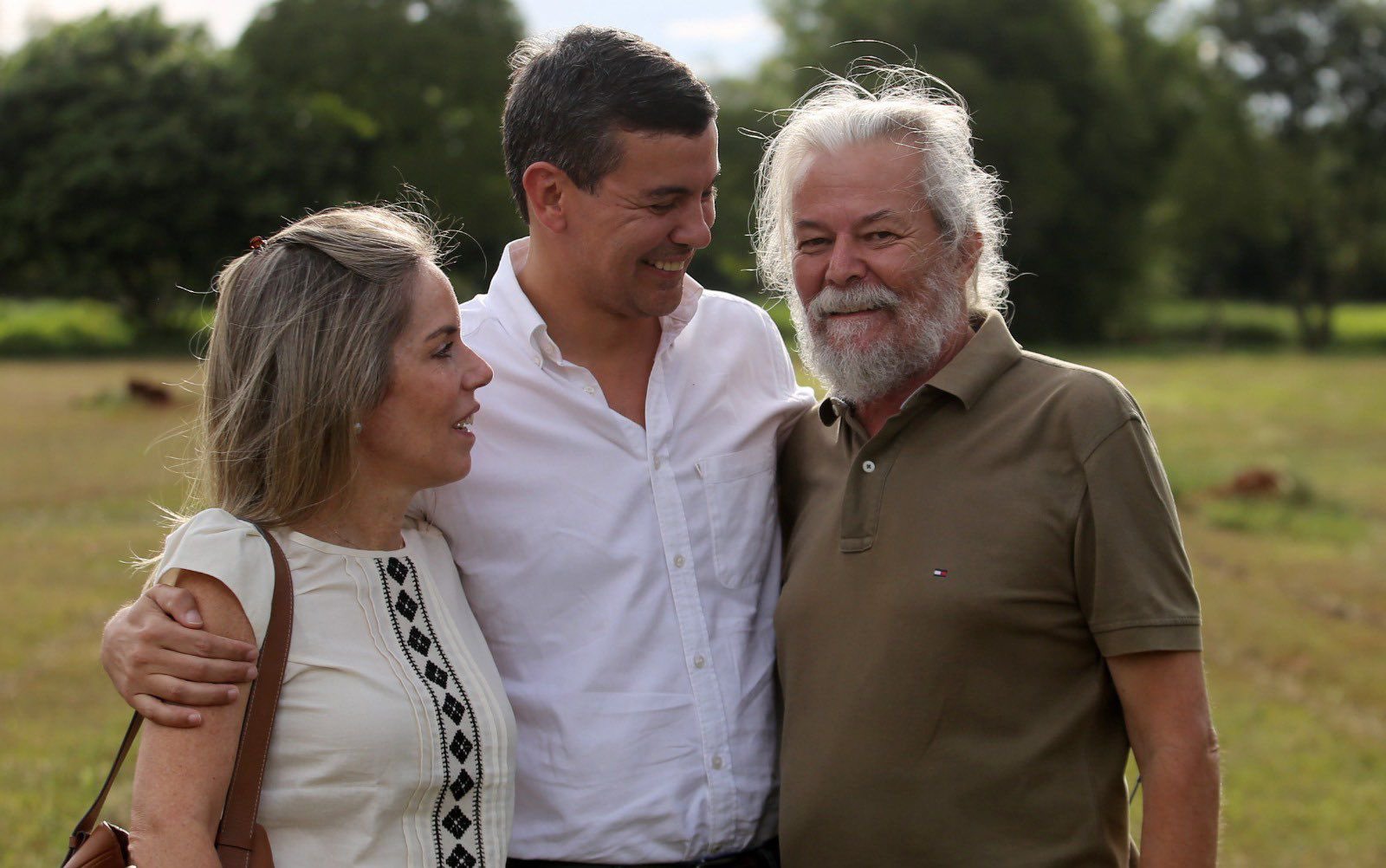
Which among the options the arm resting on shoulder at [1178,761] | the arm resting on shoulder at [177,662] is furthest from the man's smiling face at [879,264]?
the arm resting on shoulder at [177,662]

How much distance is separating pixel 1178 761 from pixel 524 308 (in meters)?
1.67

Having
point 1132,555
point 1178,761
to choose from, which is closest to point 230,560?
point 1132,555

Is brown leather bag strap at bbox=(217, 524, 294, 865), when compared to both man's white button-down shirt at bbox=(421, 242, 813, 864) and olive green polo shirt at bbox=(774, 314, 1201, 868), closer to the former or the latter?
man's white button-down shirt at bbox=(421, 242, 813, 864)

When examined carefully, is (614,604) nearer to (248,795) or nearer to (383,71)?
(248,795)

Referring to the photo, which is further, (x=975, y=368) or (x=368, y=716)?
(x=975, y=368)

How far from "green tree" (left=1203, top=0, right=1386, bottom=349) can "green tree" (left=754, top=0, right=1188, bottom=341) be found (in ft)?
16.6

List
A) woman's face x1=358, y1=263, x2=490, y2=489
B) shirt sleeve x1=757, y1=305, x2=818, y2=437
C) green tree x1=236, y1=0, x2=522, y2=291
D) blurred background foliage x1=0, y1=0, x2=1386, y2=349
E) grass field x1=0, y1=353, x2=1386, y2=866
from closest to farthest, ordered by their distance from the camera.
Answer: woman's face x1=358, y1=263, x2=490, y2=489, shirt sleeve x1=757, y1=305, x2=818, y2=437, grass field x1=0, y1=353, x2=1386, y2=866, blurred background foliage x1=0, y1=0, x2=1386, y2=349, green tree x1=236, y1=0, x2=522, y2=291

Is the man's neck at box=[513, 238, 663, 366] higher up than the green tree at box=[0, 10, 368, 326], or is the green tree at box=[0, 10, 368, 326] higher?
the man's neck at box=[513, 238, 663, 366]

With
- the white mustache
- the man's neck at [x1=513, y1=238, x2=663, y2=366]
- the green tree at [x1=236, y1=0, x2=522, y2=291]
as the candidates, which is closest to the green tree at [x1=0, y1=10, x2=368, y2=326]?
the green tree at [x1=236, y1=0, x2=522, y2=291]

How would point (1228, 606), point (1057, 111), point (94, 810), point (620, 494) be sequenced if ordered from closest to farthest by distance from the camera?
1. point (94, 810)
2. point (620, 494)
3. point (1228, 606)
4. point (1057, 111)

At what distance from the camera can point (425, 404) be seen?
2471 millimetres

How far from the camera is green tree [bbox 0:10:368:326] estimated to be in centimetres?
3441

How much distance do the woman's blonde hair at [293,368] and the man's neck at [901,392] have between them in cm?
109

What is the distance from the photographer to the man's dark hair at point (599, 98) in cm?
297
